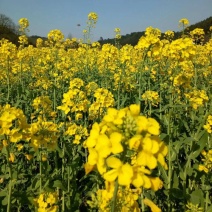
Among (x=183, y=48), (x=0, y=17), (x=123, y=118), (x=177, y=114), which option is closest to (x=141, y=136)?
(x=123, y=118)

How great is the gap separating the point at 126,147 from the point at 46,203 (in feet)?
3.65

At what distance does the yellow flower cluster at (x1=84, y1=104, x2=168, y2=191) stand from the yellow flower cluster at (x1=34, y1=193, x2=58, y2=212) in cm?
95

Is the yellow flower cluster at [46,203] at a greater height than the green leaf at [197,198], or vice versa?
the yellow flower cluster at [46,203]

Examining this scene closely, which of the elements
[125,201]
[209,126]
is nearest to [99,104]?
[209,126]

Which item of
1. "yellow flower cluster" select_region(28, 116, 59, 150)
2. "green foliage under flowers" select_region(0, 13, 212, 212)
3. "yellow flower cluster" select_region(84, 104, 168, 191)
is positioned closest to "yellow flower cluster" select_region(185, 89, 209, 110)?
"green foliage under flowers" select_region(0, 13, 212, 212)

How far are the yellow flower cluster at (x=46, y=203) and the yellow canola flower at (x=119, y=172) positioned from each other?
106 centimetres

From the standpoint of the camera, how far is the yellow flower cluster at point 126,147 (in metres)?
1.16

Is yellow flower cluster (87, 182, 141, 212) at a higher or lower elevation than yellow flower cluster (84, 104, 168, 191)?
lower

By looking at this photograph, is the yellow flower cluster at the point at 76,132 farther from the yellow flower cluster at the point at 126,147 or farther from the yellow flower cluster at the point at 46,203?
the yellow flower cluster at the point at 126,147

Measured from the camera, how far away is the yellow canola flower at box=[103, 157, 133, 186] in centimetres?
114

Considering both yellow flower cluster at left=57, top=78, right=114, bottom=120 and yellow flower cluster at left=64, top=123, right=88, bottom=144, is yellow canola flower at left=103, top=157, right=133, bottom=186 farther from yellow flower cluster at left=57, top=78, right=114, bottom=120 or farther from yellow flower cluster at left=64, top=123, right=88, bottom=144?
yellow flower cluster at left=57, top=78, right=114, bottom=120

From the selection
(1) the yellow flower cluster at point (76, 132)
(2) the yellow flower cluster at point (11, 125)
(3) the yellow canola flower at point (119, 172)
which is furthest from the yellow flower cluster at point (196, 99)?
(3) the yellow canola flower at point (119, 172)

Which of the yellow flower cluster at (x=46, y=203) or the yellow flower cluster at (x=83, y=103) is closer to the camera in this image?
the yellow flower cluster at (x=46, y=203)

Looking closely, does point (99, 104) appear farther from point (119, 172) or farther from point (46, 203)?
point (119, 172)
